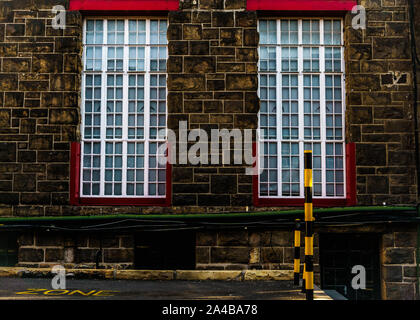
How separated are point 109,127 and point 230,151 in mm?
2338

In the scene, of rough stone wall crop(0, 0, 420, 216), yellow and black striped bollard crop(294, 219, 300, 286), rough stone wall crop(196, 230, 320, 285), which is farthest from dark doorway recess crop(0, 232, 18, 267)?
yellow and black striped bollard crop(294, 219, 300, 286)

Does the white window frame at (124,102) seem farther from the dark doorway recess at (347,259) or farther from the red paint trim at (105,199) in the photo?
the dark doorway recess at (347,259)

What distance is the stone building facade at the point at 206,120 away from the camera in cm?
1030

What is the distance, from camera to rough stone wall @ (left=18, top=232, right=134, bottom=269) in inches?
405

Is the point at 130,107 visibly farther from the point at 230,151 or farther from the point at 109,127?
the point at 230,151

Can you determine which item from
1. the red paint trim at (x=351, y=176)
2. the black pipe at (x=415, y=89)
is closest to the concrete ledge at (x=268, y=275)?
the red paint trim at (x=351, y=176)

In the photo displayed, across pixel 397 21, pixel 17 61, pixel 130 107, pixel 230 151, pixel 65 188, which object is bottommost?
pixel 65 188

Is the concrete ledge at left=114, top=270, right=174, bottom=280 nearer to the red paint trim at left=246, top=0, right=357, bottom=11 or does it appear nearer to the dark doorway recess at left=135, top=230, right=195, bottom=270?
the dark doorway recess at left=135, top=230, right=195, bottom=270

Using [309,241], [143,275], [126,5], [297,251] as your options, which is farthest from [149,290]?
[126,5]

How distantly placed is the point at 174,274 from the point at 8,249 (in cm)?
337

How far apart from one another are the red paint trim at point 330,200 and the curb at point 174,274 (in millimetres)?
1490

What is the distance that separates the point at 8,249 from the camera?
34.8 feet

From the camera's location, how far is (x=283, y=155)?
1075 cm
